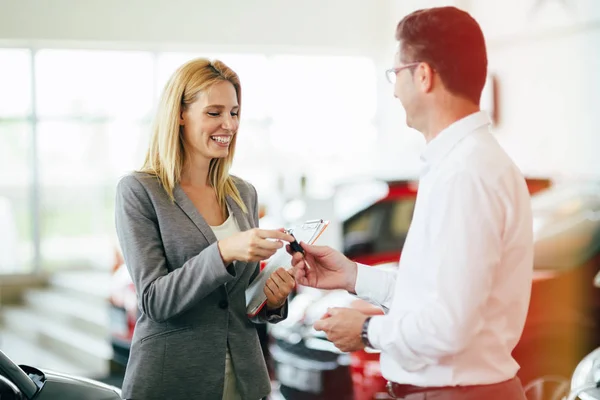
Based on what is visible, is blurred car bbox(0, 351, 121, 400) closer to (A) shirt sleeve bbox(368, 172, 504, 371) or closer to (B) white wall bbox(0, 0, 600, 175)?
(A) shirt sleeve bbox(368, 172, 504, 371)

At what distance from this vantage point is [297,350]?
3.40 meters

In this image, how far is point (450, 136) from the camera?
1.40m

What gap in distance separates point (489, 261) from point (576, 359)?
7.88 ft

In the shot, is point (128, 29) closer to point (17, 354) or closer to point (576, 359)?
point (17, 354)

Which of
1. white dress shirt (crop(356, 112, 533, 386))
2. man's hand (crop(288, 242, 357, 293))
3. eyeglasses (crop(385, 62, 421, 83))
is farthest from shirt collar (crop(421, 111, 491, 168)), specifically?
man's hand (crop(288, 242, 357, 293))

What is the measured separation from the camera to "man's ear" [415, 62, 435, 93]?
4.64 feet

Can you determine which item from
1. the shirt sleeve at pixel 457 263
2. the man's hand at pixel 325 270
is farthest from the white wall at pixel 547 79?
the shirt sleeve at pixel 457 263

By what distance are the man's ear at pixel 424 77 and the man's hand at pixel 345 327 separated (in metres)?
0.46

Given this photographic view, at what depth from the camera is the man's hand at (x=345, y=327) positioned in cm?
147

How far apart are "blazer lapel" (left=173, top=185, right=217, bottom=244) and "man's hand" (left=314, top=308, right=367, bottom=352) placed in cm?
37

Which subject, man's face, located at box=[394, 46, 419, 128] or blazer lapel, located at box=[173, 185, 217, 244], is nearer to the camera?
man's face, located at box=[394, 46, 419, 128]

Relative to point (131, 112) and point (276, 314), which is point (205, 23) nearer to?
point (131, 112)

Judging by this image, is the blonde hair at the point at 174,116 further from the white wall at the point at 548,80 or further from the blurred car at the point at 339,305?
the white wall at the point at 548,80

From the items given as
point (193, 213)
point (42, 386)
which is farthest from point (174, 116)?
point (42, 386)
